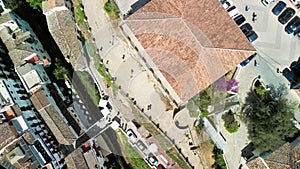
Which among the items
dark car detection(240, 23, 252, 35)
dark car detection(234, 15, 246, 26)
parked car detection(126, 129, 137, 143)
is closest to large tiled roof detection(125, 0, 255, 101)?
dark car detection(240, 23, 252, 35)

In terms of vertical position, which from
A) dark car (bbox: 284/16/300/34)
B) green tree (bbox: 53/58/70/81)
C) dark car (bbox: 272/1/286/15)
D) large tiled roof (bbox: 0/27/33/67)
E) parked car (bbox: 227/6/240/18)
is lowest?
dark car (bbox: 284/16/300/34)

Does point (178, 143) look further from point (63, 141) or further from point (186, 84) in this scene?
point (63, 141)

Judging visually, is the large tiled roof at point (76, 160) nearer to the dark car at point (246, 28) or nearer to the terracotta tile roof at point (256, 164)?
the terracotta tile roof at point (256, 164)

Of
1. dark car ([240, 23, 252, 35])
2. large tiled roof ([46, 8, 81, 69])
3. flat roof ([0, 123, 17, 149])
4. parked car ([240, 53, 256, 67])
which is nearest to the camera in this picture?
flat roof ([0, 123, 17, 149])

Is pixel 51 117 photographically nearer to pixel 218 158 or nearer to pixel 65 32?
pixel 65 32

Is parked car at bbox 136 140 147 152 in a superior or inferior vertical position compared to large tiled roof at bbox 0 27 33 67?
inferior

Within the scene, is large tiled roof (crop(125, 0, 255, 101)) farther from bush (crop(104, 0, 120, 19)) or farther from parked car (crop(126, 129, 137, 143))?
parked car (crop(126, 129, 137, 143))
